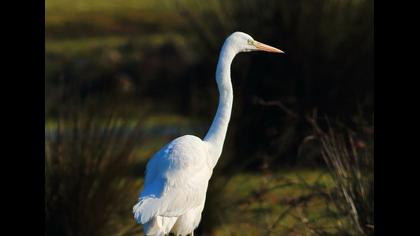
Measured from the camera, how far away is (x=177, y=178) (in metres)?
4.75

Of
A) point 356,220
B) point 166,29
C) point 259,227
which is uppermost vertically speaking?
point 356,220

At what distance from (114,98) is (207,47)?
232cm

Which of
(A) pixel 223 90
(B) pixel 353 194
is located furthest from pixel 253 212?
(A) pixel 223 90

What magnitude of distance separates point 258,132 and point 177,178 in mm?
3075

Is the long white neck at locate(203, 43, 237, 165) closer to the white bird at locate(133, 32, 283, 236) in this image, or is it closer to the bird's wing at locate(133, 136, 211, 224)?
the white bird at locate(133, 32, 283, 236)

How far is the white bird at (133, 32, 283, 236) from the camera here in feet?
14.9

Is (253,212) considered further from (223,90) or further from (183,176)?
(183,176)

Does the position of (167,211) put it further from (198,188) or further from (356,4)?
(356,4)

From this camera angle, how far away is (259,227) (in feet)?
20.8

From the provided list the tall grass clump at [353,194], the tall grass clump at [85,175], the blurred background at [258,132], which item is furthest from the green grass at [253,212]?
the tall grass clump at [353,194]

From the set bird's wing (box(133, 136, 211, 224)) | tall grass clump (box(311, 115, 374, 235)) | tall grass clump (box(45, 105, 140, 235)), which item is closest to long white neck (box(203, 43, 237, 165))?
bird's wing (box(133, 136, 211, 224))

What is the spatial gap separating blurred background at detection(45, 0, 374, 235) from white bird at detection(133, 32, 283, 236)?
58 cm

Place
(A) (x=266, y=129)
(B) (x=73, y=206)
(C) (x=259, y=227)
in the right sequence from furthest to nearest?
(A) (x=266, y=129), (C) (x=259, y=227), (B) (x=73, y=206)

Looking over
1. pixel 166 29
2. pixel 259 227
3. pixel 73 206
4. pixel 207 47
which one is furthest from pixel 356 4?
pixel 166 29
